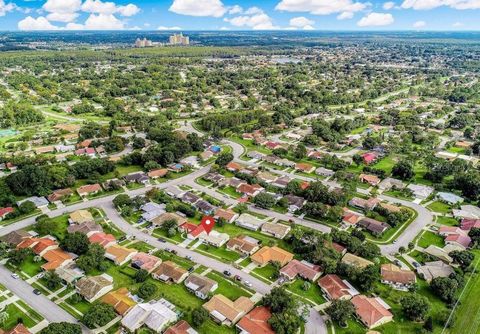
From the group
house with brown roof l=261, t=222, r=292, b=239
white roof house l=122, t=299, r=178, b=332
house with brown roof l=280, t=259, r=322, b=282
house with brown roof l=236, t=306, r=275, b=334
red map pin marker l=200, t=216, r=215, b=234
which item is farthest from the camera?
red map pin marker l=200, t=216, r=215, b=234

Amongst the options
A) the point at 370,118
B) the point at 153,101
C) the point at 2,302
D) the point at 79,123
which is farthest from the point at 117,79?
the point at 2,302

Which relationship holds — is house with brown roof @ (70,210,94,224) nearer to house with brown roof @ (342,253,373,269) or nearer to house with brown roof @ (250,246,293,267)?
house with brown roof @ (250,246,293,267)

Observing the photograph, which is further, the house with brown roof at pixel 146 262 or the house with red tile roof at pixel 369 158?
the house with red tile roof at pixel 369 158

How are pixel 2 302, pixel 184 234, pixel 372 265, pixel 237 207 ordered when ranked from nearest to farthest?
1. pixel 2 302
2. pixel 372 265
3. pixel 184 234
4. pixel 237 207

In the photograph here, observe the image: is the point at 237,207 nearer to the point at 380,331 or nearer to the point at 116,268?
the point at 116,268

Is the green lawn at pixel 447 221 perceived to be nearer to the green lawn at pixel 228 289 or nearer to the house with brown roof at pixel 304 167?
the house with brown roof at pixel 304 167

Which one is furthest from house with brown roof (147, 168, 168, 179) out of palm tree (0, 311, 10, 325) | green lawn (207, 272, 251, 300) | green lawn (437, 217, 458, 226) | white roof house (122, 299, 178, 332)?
green lawn (437, 217, 458, 226)

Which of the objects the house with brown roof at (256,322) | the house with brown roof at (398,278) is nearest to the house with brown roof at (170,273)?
the house with brown roof at (256,322)
